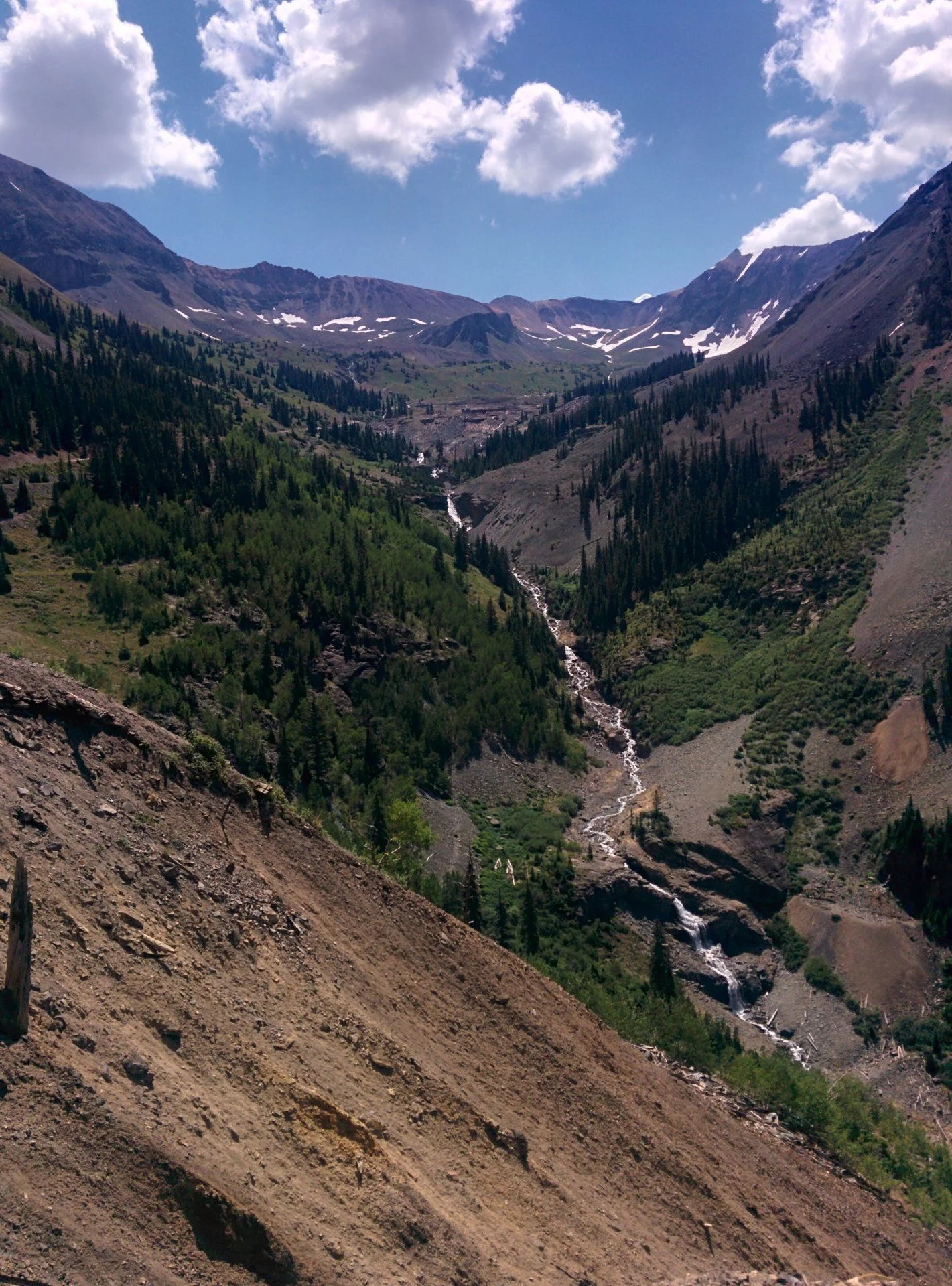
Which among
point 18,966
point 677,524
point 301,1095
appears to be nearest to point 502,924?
point 301,1095

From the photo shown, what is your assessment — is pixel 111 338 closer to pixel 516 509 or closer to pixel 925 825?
pixel 516 509

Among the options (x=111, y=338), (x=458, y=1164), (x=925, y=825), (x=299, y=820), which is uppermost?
(x=111, y=338)

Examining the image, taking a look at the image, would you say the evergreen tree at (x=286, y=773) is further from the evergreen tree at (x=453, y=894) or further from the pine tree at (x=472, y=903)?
the pine tree at (x=472, y=903)

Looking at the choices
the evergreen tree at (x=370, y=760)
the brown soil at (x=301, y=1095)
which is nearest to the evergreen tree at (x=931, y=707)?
the evergreen tree at (x=370, y=760)

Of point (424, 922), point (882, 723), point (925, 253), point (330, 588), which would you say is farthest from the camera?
point (925, 253)

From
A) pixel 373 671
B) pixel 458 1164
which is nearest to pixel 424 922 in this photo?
pixel 458 1164
